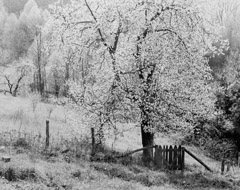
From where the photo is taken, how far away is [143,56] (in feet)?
46.2

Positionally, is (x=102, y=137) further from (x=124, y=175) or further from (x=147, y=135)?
(x=124, y=175)

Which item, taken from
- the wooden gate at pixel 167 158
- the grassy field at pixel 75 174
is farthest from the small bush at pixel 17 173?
the wooden gate at pixel 167 158

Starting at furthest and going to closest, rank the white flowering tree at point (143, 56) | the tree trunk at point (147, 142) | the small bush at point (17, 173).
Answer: the white flowering tree at point (143, 56) < the tree trunk at point (147, 142) < the small bush at point (17, 173)

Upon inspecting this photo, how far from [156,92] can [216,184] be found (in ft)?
16.5

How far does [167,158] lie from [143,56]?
15.8ft

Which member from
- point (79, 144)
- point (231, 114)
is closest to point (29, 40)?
point (231, 114)

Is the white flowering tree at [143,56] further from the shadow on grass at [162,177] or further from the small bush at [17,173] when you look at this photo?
the small bush at [17,173]

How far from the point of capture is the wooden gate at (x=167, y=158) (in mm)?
13727

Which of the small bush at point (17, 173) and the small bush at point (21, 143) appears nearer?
the small bush at point (17, 173)

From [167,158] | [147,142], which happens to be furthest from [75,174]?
[147,142]

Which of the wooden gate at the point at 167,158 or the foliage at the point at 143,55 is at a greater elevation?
the foliage at the point at 143,55

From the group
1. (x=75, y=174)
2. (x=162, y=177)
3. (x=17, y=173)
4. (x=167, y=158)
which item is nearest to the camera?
(x=17, y=173)

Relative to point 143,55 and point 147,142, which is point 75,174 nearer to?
point 143,55

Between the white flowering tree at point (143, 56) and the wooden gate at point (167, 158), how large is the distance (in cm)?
70
